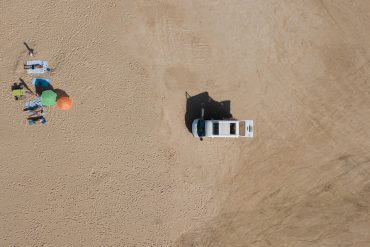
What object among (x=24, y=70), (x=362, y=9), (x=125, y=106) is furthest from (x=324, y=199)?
(x=24, y=70)

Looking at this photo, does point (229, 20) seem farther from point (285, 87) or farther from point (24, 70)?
point (24, 70)

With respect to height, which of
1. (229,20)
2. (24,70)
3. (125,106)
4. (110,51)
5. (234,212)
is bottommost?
(234,212)

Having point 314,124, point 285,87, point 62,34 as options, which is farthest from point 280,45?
point 62,34

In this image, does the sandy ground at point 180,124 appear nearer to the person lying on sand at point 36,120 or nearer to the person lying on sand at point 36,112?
the person lying on sand at point 36,120

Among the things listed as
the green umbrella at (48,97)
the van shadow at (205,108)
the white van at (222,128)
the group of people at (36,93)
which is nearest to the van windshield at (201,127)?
the white van at (222,128)

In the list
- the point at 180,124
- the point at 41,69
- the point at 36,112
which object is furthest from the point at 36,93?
the point at 180,124

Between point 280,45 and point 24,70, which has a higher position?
point 280,45
